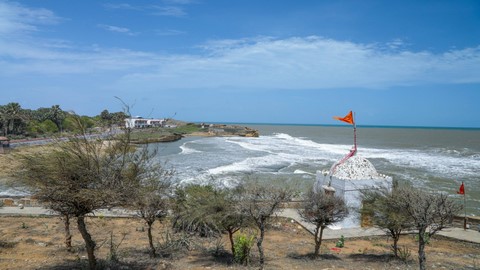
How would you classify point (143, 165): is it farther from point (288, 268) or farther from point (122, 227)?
point (122, 227)

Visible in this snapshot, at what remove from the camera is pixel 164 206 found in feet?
39.5

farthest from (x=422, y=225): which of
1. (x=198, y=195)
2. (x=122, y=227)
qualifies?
(x=122, y=227)

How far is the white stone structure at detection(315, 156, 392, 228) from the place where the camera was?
627 inches

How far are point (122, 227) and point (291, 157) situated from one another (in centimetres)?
3639

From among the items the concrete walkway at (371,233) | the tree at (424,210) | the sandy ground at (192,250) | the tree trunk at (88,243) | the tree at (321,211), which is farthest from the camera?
the concrete walkway at (371,233)

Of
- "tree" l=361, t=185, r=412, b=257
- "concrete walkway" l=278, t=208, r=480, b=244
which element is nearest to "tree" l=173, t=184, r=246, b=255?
"concrete walkway" l=278, t=208, r=480, b=244

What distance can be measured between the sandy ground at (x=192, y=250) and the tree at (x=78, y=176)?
122 inches

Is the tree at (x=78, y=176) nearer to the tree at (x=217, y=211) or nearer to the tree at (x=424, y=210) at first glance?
the tree at (x=217, y=211)

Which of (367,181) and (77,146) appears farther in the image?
(367,181)

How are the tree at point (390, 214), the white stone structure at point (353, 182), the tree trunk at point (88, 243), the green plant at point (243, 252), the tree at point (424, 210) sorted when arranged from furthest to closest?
the white stone structure at point (353, 182), the tree at point (390, 214), the green plant at point (243, 252), the tree at point (424, 210), the tree trunk at point (88, 243)

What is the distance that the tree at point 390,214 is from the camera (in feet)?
39.5

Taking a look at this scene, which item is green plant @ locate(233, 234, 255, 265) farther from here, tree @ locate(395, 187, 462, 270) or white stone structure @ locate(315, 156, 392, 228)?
white stone structure @ locate(315, 156, 392, 228)

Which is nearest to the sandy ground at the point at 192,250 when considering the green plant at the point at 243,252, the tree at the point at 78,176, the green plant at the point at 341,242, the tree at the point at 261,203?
the green plant at the point at 341,242

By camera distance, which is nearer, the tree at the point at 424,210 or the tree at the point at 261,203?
the tree at the point at 424,210
